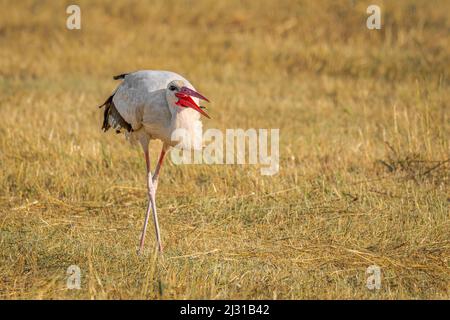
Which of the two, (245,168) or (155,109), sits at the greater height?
(155,109)

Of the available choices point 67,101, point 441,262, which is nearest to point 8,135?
point 67,101

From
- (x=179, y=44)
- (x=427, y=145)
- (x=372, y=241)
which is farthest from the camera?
(x=179, y=44)

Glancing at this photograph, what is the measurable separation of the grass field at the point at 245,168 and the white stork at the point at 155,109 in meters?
0.62

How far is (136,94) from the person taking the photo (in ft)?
19.0

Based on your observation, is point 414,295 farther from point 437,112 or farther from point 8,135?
point 8,135

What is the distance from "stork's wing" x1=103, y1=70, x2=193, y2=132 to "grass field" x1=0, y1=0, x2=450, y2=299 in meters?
0.84

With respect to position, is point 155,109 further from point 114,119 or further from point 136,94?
point 114,119

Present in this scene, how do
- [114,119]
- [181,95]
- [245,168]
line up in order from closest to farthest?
1. [181,95]
2. [114,119]
3. [245,168]

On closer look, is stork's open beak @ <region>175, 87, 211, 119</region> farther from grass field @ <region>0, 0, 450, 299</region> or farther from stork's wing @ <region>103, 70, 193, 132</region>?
grass field @ <region>0, 0, 450, 299</region>

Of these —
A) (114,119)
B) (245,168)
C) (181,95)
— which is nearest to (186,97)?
(181,95)

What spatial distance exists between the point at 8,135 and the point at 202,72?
178 inches

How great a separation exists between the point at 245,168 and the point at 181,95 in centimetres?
188

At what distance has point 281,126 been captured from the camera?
29.6 ft

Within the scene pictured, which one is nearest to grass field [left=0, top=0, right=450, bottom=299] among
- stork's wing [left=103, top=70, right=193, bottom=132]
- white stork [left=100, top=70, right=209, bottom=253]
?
white stork [left=100, top=70, right=209, bottom=253]
